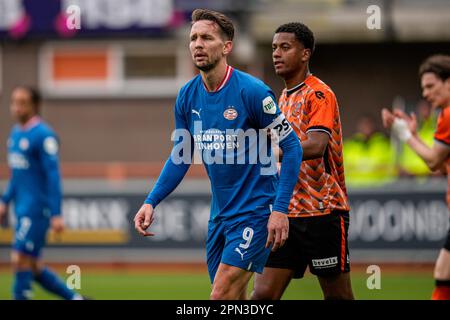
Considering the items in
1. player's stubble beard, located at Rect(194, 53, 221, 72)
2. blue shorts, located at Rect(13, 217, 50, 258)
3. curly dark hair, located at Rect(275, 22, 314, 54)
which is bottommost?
blue shorts, located at Rect(13, 217, 50, 258)

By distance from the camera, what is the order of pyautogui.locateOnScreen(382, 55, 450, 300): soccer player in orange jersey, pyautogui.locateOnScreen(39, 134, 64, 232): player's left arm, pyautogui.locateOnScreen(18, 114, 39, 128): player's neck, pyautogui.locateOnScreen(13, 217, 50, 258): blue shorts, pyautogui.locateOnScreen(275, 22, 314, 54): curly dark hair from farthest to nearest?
pyautogui.locateOnScreen(18, 114, 39, 128): player's neck → pyautogui.locateOnScreen(13, 217, 50, 258): blue shorts → pyautogui.locateOnScreen(39, 134, 64, 232): player's left arm → pyautogui.locateOnScreen(382, 55, 450, 300): soccer player in orange jersey → pyautogui.locateOnScreen(275, 22, 314, 54): curly dark hair

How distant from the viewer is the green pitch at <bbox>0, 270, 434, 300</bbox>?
37.3 feet

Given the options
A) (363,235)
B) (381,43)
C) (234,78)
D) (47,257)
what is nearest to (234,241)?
(234,78)

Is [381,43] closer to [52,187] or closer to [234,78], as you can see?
[52,187]

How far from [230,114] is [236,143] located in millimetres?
195

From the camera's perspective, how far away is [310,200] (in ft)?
22.7

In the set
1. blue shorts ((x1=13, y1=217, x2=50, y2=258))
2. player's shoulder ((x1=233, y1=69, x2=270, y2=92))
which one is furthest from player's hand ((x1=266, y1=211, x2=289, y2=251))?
blue shorts ((x1=13, y1=217, x2=50, y2=258))

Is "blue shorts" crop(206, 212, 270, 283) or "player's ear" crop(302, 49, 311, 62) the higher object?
"player's ear" crop(302, 49, 311, 62)

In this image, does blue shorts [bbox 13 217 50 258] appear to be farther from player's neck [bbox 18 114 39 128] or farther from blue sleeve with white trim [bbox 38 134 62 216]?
player's neck [bbox 18 114 39 128]

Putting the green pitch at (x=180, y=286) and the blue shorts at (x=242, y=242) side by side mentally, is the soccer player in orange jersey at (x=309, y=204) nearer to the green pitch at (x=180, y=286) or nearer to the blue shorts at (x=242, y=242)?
the blue shorts at (x=242, y=242)

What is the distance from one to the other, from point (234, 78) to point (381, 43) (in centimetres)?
1492

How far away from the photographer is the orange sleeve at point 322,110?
6691mm

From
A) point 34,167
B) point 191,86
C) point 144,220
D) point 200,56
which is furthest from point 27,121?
point 200,56

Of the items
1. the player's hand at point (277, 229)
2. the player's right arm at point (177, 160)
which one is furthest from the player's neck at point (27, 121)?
the player's hand at point (277, 229)
